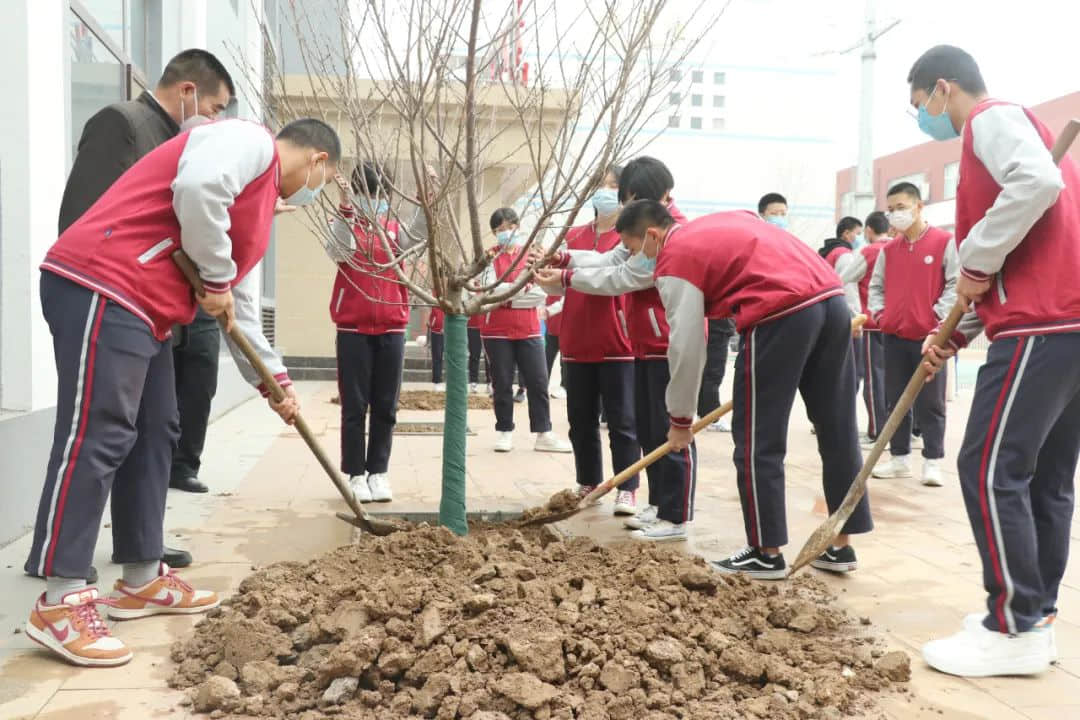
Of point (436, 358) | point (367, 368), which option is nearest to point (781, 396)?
point (367, 368)

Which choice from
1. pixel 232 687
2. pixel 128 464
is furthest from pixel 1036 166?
pixel 128 464

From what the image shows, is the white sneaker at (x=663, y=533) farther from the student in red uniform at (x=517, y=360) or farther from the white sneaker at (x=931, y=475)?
the student in red uniform at (x=517, y=360)

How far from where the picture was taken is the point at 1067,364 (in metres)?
2.66

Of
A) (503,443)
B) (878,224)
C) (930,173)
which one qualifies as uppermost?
(930,173)

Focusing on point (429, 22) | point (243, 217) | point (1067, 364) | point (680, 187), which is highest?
point (680, 187)

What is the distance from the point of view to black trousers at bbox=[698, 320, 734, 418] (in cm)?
757

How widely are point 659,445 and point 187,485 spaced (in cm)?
266

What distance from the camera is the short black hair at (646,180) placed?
4.31m

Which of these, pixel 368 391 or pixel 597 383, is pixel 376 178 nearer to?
pixel 368 391

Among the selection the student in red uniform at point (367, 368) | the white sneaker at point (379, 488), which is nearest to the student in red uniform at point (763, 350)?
the student in red uniform at point (367, 368)

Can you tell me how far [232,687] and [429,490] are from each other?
308cm

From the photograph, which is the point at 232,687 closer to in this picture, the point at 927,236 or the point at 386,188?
the point at 386,188

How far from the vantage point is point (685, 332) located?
3494 millimetres

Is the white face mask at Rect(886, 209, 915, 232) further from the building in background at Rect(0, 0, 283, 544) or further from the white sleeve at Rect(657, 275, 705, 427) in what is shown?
the building in background at Rect(0, 0, 283, 544)
